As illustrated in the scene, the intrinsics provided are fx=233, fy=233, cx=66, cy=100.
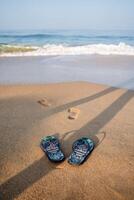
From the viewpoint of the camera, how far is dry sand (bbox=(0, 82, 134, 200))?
3.08 metres

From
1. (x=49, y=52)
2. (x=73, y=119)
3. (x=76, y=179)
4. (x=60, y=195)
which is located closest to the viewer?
(x=60, y=195)

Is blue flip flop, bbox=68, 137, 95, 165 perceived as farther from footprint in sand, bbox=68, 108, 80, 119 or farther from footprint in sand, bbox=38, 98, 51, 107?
footprint in sand, bbox=38, 98, 51, 107

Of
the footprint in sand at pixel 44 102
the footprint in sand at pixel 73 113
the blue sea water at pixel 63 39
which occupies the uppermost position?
the footprint in sand at pixel 73 113

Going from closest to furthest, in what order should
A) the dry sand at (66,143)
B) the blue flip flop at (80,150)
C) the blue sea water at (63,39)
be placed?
the dry sand at (66,143), the blue flip flop at (80,150), the blue sea water at (63,39)

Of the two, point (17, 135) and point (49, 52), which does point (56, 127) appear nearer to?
point (17, 135)

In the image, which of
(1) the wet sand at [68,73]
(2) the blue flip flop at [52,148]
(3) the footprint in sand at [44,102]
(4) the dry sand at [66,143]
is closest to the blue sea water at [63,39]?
(1) the wet sand at [68,73]

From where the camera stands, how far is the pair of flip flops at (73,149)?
359cm

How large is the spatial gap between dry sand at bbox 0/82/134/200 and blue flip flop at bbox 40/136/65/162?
0.10 metres

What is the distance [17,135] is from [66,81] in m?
4.44

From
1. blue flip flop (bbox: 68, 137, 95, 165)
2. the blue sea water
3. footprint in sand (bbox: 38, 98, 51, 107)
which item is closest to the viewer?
blue flip flop (bbox: 68, 137, 95, 165)

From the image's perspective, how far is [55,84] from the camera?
812 centimetres

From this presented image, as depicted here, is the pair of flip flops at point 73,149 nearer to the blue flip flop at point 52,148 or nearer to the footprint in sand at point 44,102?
the blue flip flop at point 52,148

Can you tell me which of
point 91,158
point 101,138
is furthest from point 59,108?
point 91,158

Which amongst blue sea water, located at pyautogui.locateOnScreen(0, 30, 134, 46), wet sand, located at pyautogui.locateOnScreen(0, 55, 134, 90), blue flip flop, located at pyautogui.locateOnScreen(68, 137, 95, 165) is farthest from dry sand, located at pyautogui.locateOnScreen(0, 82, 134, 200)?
blue sea water, located at pyautogui.locateOnScreen(0, 30, 134, 46)
